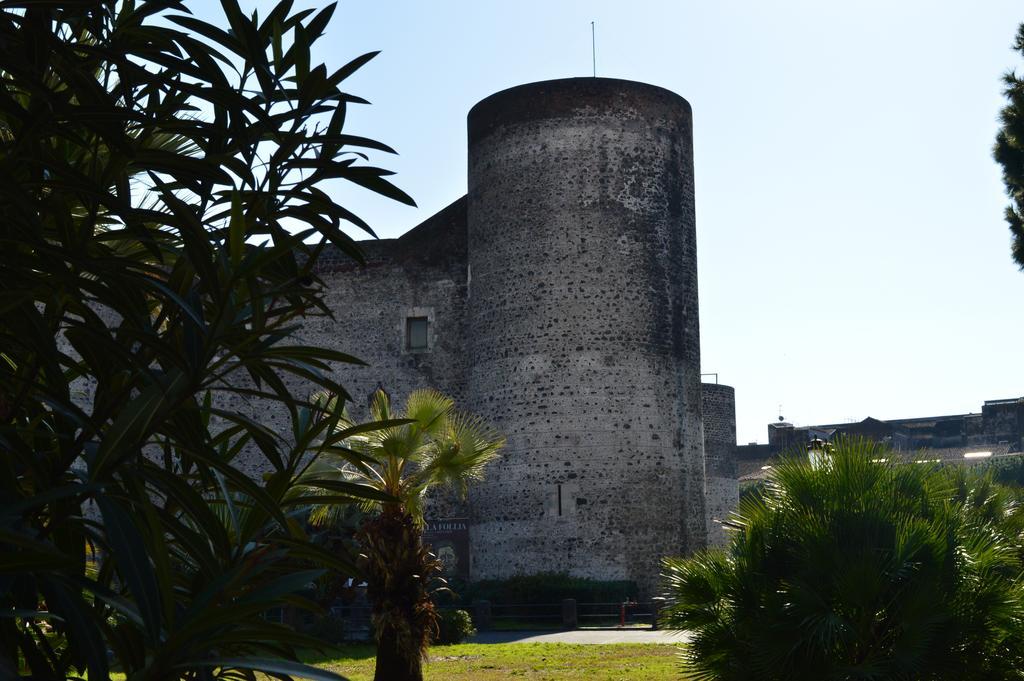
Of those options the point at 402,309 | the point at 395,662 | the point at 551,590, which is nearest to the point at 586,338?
the point at 551,590

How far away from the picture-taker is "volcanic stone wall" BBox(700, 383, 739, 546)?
37.1 m

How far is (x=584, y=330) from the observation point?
22500 mm

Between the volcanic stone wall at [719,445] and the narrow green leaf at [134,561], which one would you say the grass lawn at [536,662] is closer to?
the narrow green leaf at [134,561]

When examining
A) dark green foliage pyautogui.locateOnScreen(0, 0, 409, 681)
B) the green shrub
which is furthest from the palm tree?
dark green foliage pyautogui.locateOnScreen(0, 0, 409, 681)

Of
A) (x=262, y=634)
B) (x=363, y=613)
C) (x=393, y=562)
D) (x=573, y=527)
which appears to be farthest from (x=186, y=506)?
(x=573, y=527)

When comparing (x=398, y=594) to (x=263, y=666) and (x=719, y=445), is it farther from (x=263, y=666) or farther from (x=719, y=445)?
(x=719, y=445)

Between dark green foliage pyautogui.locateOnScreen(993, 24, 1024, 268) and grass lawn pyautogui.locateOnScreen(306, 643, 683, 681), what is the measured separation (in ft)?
21.1

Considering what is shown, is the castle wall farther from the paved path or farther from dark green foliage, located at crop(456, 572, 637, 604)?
the paved path

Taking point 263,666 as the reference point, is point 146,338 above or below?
above

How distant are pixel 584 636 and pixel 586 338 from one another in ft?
21.8

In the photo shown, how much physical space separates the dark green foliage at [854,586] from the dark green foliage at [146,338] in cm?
429

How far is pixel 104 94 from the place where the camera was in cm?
323

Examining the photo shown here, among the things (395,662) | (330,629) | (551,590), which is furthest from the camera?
(551,590)

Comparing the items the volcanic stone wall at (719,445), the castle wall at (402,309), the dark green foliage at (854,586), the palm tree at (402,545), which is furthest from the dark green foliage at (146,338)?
the volcanic stone wall at (719,445)
